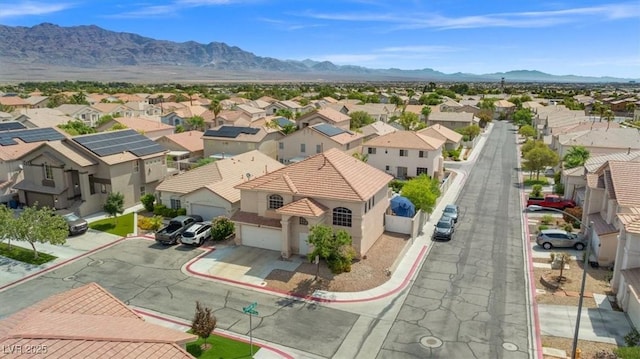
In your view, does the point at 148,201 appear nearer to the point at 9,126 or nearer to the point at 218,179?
the point at 218,179

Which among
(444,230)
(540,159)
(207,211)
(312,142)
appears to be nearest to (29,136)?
(207,211)

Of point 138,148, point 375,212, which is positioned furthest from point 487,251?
point 138,148

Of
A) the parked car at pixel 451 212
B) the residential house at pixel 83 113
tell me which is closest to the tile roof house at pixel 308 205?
→ the parked car at pixel 451 212

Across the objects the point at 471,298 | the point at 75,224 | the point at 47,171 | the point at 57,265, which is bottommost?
the point at 57,265

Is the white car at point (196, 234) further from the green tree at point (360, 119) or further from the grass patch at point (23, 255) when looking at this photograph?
the green tree at point (360, 119)

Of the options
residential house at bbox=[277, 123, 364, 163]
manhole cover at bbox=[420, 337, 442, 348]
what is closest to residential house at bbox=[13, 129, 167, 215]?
residential house at bbox=[277, 123, 364, 163]
